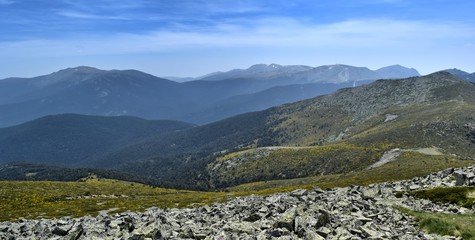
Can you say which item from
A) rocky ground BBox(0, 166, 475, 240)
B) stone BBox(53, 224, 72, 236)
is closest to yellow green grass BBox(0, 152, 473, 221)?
rocky ground BBox(0, 166, 475, 240)

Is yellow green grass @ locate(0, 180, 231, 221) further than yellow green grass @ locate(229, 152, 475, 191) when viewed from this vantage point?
No

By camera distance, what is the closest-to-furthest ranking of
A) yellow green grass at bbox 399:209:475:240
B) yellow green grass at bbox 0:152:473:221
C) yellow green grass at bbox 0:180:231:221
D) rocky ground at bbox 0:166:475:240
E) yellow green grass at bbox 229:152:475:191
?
yellow green grass at bbox 399:209:475:240 < rocky ground at bbox 0:166:475:240 < yellow green grass at bbox 0:180:231:221 < yellow green grass at bbox 0:152:473:221 < yellow green grass at bbox 229:152:475:191

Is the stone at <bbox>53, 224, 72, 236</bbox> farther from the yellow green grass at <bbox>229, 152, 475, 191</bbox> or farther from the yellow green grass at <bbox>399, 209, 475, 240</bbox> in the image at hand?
the yellow green grass at <bbox>229, 152, 475, 191</bbox>

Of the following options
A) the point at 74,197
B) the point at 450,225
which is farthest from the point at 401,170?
the point at 74,197

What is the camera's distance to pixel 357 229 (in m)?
27.0

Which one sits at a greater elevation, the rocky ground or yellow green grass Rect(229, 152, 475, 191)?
the rocky ground

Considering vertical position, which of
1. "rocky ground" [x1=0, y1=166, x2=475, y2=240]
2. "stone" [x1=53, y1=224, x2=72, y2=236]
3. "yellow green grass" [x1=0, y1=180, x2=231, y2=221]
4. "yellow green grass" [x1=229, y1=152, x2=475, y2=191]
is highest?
"rocky ground" [x1=0, y1=166, x2=475, y2=240]

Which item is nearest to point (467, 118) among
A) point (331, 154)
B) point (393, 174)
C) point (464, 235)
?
point (331, 154)

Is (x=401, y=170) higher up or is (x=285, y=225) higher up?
(x=285, y=225)

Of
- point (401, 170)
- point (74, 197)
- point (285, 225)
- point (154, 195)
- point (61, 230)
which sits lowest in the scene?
point (154, 195)

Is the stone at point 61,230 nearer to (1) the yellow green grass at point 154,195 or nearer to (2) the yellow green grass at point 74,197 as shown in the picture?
(2) the yellow green grass at point 74,197

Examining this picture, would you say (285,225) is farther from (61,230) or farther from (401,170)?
(401,170)

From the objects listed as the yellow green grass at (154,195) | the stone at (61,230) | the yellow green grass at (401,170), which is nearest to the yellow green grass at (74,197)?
the yellow green grass at (154,195)

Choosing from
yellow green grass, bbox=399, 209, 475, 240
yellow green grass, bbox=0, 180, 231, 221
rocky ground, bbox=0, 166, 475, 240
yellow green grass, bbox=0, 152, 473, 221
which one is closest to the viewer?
yellow green grass, bbox=399, 209, 475, 240
